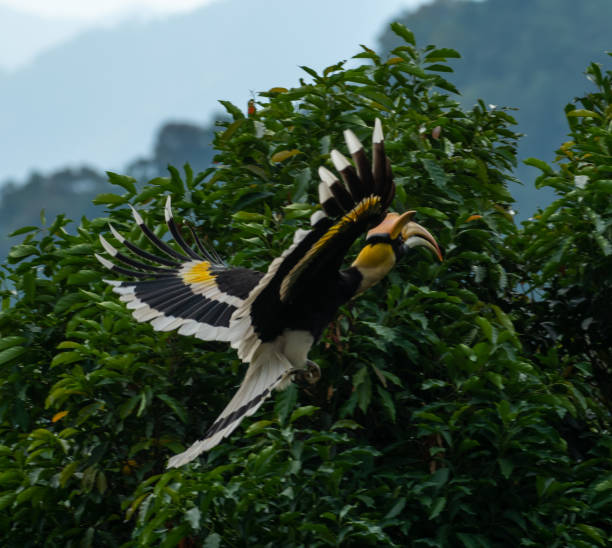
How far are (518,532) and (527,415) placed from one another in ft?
1.53

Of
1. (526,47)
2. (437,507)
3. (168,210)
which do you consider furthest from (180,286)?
(526,47)

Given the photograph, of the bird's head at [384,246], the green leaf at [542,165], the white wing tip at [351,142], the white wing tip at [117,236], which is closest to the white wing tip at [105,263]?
Result: the white wing tip at [117,236]

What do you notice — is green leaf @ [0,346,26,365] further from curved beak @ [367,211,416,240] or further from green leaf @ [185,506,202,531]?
curved beak @ [367,211,416,240]

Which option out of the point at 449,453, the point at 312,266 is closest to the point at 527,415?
the point at 449,453

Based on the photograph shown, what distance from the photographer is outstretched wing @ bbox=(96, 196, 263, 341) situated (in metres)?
4.05

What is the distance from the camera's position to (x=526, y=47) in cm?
7050

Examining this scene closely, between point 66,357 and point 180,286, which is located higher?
point 180,286

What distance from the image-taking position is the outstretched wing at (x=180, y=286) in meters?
4.05

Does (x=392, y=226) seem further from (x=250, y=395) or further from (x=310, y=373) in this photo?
(x=250, y=395)

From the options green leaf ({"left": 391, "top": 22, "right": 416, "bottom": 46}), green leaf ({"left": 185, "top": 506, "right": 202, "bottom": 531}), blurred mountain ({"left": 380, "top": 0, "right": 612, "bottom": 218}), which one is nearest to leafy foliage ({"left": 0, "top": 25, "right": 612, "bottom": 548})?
green leaf ({"left": 185, "top": 506, "right": 202, "bottom": 531})

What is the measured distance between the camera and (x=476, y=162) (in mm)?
4465

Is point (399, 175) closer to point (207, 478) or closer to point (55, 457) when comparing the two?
point (207, 478)

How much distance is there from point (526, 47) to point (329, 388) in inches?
2771

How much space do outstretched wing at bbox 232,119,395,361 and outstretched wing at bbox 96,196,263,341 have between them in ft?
0.81
